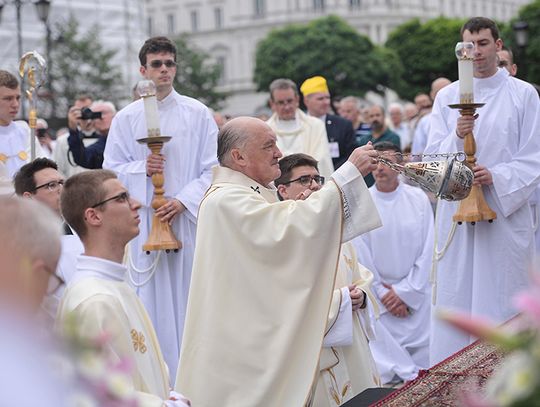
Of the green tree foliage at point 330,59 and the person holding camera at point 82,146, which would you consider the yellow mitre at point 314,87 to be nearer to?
the person holding camera at point 82,146

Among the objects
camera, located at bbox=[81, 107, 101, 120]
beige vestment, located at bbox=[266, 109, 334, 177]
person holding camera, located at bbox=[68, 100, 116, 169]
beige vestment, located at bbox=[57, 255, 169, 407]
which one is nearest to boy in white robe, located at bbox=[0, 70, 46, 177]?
person holding camera, located at bbox=[68, 100, 116, 169]

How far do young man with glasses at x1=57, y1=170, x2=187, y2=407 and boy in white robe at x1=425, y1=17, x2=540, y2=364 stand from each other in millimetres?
3617

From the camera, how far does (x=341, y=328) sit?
6691 mm

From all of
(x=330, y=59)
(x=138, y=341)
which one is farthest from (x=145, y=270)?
(x=330, y=59)

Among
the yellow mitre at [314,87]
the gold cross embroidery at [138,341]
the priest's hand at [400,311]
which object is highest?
the yellow mitre at [314,87]

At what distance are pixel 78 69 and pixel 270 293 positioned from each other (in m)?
32.9

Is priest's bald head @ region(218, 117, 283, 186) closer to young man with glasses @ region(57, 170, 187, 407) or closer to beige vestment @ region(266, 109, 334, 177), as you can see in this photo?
young man with glasses @ region(57, 170, 187, 407)

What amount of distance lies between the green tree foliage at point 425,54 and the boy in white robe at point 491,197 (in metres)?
63.2

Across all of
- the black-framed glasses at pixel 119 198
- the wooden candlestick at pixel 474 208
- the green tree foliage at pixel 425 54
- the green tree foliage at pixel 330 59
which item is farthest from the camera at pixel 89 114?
the green tree foliage at pixel 425 54

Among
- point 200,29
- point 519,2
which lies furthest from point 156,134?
point 519,2

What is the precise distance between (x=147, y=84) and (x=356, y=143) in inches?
203

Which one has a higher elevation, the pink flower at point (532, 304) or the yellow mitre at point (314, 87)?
the yellow mitre at point (314, 87)

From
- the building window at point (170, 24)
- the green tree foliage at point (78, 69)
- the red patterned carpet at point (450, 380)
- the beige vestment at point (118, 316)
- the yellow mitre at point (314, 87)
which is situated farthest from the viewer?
the building window at point (170, 24)

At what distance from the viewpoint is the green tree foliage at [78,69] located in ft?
121
